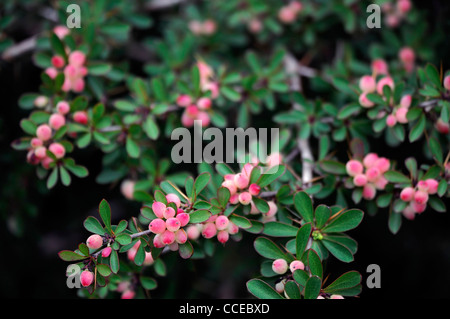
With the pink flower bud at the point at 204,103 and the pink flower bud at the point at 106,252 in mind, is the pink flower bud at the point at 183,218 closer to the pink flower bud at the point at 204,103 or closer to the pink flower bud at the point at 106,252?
the pink flower bud at the point at 106,252

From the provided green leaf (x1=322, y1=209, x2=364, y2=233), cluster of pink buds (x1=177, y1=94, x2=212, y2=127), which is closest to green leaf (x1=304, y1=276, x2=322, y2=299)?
green leaf (x1=322, y1=209, x2=364, y2=233)

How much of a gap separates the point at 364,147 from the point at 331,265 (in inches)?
24.8

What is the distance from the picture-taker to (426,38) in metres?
1.43

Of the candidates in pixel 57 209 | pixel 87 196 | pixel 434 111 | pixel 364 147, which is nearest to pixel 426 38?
pixel 434 111

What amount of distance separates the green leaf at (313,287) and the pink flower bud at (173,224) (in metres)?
0.30

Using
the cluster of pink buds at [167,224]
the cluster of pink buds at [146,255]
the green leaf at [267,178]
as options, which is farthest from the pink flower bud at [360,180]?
the cluster of pink buds at [146,255]

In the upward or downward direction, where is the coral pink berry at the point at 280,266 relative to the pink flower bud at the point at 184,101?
downward

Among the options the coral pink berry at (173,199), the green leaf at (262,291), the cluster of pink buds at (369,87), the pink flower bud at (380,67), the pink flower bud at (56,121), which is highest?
the pink flower bud at (380,67)

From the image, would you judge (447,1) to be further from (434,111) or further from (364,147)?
(364,147)

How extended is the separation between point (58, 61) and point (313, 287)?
3.30 feet

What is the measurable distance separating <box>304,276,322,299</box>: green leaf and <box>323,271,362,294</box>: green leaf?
49 millimetres

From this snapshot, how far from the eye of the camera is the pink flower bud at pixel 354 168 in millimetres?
971

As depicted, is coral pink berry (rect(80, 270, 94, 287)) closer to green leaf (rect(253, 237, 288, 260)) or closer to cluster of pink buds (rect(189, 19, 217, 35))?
green leaf (rect(253, 237, 288, 260))

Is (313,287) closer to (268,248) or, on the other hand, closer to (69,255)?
(268,248)
